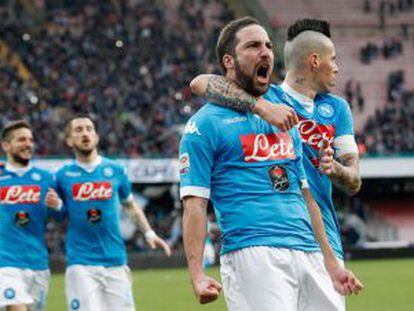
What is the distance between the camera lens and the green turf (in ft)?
58.3

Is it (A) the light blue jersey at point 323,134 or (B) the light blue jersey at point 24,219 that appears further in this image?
(B) the light blue jersey at point 24,219

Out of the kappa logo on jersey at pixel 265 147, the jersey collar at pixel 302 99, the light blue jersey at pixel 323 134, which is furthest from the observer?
the jersey collar at pixel 302 99

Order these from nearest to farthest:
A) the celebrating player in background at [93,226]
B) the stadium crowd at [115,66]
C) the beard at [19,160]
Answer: the celebrating player in background at [93,226] → the beard at [19,160] → the stadium crowd at [115,66]

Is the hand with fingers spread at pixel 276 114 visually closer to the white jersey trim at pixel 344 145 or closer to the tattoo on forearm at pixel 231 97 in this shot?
the tattoo on forearm at pixel 231 97

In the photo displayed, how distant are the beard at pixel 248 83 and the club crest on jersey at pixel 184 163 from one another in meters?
0.49

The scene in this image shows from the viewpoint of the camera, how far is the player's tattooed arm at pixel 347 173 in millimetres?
6637

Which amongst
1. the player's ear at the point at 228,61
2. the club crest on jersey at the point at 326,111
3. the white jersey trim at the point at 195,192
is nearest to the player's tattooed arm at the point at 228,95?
the player's ear at the point at 228,61

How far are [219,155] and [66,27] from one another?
3655cm

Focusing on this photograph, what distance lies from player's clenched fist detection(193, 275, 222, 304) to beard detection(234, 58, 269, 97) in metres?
1.07

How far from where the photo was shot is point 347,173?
673cm

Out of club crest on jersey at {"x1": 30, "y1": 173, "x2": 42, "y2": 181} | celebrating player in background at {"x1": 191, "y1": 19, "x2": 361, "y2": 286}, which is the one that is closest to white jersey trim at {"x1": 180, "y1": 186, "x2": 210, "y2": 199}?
celebrating player in background at {"x1": 191, "y1": 19, "x2": 361, "y2": 286}

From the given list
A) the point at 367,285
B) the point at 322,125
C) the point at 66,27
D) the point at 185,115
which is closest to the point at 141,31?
the point at 66,27

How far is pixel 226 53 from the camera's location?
6.12 meters

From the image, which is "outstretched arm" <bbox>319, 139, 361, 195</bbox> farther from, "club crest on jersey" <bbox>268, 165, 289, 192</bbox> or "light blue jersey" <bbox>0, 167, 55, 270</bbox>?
"light blue jersey" <bbox>0, 167, 55, 270</bbox>
